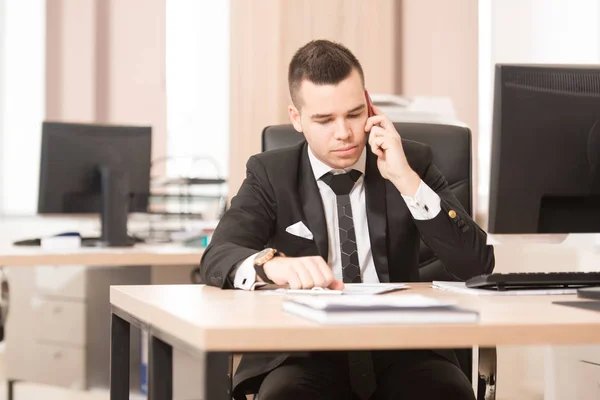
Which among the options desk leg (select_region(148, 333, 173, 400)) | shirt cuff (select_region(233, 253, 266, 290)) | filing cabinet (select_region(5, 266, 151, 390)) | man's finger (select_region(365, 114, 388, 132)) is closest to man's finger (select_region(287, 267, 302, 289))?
shirt cuff (select_region(233, 253, 266, 290))

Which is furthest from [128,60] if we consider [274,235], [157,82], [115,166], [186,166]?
[274,235]

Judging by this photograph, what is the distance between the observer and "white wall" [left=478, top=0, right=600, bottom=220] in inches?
147

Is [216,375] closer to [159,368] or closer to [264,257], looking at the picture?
[159,368]

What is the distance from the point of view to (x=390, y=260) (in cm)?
191

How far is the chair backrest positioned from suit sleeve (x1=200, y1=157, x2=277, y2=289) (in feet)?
0.76

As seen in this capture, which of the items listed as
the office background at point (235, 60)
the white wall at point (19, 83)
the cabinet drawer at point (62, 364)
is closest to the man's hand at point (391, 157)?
the office background at point (235, 60)

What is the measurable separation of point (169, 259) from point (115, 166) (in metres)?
0.59

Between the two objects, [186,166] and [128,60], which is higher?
[128,60]

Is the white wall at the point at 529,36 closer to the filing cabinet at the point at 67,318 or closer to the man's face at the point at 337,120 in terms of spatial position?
the filing cabinet at the point at 67,318

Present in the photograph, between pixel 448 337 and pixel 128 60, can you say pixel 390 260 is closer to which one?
pixel 448 337

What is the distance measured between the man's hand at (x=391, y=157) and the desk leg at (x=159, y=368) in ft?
2.35

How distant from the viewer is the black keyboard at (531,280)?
156cm

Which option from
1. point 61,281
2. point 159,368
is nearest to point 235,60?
point 61,281

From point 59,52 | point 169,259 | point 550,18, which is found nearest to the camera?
point 169,259
